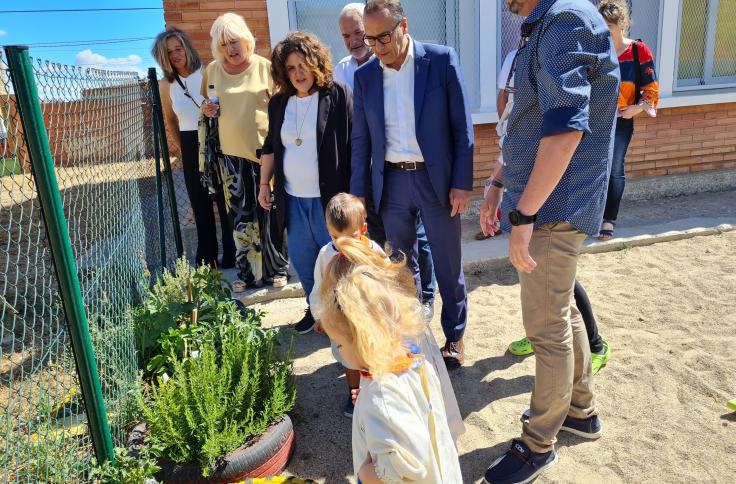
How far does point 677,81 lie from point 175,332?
7.02 metres

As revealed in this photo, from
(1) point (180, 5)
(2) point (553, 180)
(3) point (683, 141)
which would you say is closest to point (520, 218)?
(2) point (553, 180)

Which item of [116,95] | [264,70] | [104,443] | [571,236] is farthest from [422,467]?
[264,70]

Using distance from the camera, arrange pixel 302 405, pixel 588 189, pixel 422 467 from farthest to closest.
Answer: pixel 302 405 < pixel 588 189 < pixel 422 467

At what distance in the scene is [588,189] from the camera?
2.19 metres

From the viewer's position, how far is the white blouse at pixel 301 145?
3.40m

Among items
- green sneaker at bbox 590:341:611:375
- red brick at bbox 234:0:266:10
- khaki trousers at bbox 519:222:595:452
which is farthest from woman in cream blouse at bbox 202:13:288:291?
green sneaker at bbox 590:341:611:375

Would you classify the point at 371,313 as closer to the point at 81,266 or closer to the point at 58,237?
the point at 58,237

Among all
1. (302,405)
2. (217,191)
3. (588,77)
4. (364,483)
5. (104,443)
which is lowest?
(302,405)

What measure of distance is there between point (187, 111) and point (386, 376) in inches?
142

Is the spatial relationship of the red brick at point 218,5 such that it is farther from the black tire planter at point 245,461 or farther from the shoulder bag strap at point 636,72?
the black tire planter at point 245,461

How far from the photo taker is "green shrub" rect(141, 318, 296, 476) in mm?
2365

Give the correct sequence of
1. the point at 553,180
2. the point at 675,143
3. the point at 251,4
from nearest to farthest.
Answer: the point at 553,180, the point at 251,4, the point at 675,143

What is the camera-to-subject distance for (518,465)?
2475mm

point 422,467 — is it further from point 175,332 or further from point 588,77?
point 175,332
